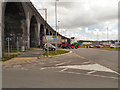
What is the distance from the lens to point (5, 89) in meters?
4.31

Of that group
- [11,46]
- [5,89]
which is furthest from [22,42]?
[5,89]

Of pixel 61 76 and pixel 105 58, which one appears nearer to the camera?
pixel 61 76

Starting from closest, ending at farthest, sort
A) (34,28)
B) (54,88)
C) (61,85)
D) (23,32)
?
1. (54,88)
2. (61,85)
3. (23,32)
4. (34,28)

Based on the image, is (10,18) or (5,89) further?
(10,18)

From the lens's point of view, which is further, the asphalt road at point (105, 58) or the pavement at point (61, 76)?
the asphalt road at point (105, 58)

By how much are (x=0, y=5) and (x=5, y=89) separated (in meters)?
13.6

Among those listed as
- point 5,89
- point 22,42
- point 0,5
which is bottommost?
point 5,89

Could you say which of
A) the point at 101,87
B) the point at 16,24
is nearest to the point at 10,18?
the point at 16,24

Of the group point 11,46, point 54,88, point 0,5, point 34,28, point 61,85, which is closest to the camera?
point 54,88

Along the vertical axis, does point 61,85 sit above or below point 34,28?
below

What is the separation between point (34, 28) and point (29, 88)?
157 feet

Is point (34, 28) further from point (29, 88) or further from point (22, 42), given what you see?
point (29, 88)

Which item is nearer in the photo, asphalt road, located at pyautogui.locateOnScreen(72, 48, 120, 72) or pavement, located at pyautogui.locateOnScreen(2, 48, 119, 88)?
pavement, located at pyautogui.locateOnScreen(2, 48, 119, 88)

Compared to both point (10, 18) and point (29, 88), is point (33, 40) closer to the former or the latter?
point (10, 18)
